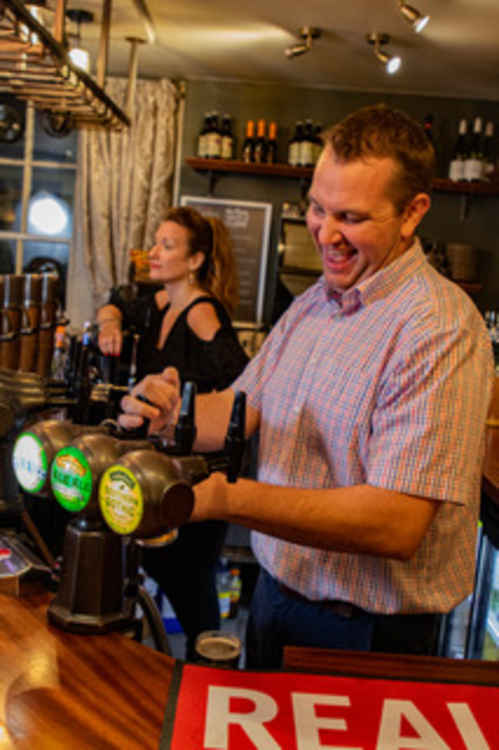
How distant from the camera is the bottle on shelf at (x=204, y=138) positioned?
5.43 meters

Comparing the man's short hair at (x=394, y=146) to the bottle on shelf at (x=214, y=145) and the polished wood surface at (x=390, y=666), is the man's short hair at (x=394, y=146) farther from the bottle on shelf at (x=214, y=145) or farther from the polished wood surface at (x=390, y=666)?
the bottle on shelf at (x=214, y=145)

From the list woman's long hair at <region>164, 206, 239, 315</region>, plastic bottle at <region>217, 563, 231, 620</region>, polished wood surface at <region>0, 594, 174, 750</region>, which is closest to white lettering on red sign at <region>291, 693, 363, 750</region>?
polished wood surface at <region>0, 594, 174, 750</region>

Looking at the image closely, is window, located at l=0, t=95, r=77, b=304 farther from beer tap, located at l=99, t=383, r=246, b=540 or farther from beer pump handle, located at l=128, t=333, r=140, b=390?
beer tap, located at l=99, t=383, r=246, b=540

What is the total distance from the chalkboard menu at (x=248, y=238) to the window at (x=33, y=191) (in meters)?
1.02

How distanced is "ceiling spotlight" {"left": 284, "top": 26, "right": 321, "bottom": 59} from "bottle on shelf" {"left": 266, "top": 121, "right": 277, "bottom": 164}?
1.32 meters

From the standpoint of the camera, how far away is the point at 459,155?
553 centimetres

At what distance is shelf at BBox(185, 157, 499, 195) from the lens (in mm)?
5254

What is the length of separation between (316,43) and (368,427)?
3.71 metres

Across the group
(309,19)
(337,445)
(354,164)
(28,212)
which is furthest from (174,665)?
(28,212)

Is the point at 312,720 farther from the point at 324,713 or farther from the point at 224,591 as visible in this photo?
the point at 224,591

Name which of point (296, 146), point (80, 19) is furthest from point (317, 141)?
point (80, 19)

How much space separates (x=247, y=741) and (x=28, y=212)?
18.8ft

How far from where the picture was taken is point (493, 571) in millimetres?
2301

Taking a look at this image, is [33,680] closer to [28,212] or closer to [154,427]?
[154,427]
